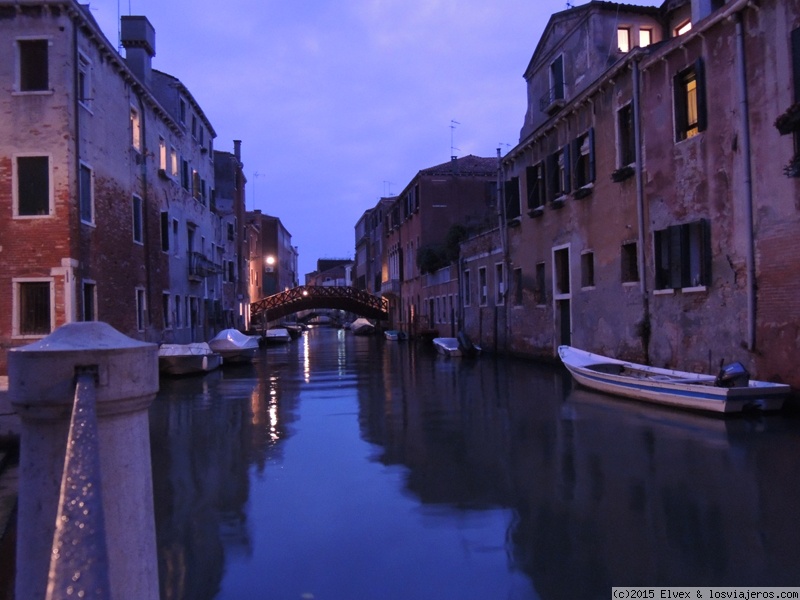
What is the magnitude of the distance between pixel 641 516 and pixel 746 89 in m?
8.38

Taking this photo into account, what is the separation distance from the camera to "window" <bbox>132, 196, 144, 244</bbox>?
60.1 feet

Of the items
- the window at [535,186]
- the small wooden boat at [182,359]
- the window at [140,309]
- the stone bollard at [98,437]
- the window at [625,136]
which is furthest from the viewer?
the window at [535,186]

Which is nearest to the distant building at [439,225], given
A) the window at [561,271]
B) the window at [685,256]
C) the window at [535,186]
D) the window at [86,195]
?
the window at [535,186]

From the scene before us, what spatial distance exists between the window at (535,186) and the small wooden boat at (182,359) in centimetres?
1046

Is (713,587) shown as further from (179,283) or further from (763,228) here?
(179,283)

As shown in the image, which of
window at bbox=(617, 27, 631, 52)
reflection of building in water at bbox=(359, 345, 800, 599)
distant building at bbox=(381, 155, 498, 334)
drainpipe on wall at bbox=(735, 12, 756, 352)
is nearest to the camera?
reflection of building in water at bbox=(359, 345, 800, 599)

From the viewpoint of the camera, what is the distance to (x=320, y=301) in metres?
46.3

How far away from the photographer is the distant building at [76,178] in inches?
543

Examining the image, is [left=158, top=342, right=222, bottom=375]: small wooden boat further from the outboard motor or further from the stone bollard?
the stone bollard

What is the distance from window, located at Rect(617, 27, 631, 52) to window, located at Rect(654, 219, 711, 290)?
656 cm

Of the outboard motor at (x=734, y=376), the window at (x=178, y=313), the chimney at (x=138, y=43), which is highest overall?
the chimney at (x=138, y=43)

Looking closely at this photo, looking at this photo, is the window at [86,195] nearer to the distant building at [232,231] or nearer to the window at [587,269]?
the window at [587,269]

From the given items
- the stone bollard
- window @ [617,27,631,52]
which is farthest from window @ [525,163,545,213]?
the stone bollard

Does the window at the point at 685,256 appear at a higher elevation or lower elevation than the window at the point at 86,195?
lower
